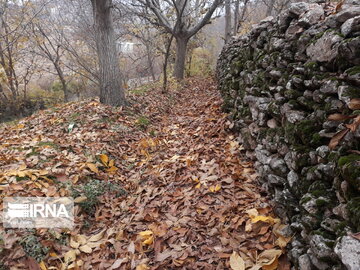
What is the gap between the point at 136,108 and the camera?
629 cm

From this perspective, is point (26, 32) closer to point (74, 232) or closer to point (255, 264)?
point (74, 232)

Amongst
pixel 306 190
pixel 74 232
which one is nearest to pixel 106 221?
pixel 74 232

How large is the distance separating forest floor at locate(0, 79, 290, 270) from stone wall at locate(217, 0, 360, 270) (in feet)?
1.10

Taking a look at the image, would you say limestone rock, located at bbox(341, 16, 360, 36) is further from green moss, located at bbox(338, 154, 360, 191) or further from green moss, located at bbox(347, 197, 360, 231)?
green moss, located at bbox(347, 197, 360, 231)

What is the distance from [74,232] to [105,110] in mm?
3435

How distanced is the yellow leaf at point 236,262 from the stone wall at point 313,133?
0.41 metres

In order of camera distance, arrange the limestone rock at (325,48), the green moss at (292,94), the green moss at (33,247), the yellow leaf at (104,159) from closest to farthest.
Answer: the limestone rock at (325,48) → the green moss at (33,247) → the green moss at (292,94) → the yellow leaf at (104,159)

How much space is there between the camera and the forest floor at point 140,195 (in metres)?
2.22

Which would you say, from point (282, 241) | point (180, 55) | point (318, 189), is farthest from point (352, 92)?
point (180, 55)

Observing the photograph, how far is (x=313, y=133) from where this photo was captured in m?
2.04

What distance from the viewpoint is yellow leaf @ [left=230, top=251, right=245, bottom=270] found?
2.00 meters

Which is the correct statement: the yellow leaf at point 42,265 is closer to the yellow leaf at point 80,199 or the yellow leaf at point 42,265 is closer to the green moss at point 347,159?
the yellow leaf at point 80,199

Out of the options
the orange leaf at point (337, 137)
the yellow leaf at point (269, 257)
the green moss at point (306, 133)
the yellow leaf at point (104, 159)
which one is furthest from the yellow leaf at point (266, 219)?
the yellow leaf at point (104, 159)

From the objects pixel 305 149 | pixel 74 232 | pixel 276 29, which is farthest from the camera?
pixel 276 29
